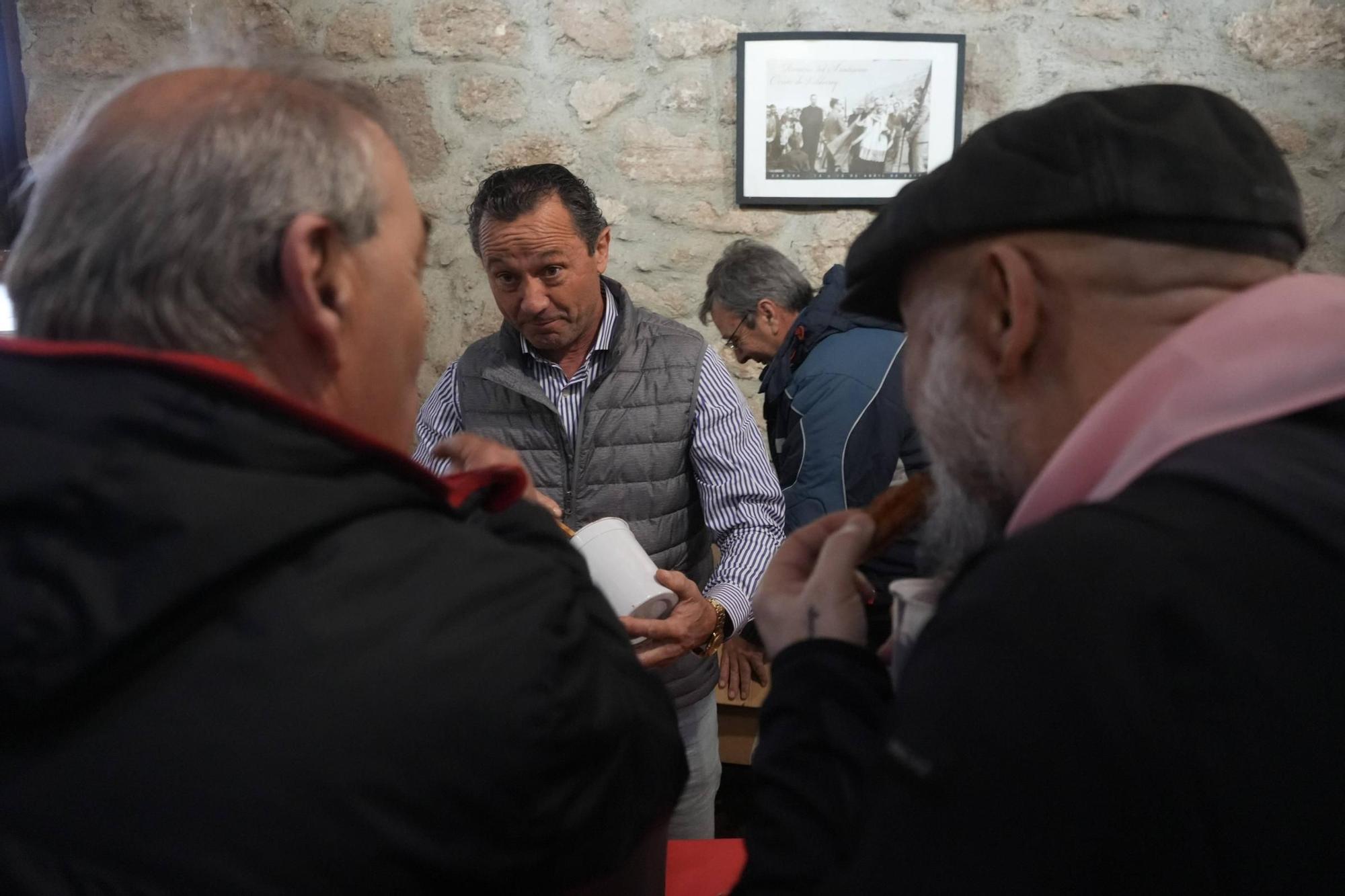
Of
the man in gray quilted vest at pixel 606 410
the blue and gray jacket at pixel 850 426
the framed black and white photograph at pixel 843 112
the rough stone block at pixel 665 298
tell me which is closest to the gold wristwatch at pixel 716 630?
the man in gray quilted vest at pixel 606 410

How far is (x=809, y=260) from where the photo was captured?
273 cm

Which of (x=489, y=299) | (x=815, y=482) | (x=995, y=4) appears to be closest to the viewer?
(x=815, y=482)

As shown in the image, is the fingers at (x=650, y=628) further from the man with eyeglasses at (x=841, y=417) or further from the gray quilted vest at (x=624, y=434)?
the man with eyeglasses at (x=841, y=417)

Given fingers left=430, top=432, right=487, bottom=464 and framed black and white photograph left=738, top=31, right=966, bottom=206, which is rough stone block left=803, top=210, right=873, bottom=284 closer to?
framed black and white photograph left=738, top=31, right=966, bottom=206

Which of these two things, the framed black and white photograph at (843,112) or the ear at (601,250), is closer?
the ear at (601,250)

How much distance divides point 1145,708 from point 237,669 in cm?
50

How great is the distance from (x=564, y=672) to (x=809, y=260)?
7.57 ft

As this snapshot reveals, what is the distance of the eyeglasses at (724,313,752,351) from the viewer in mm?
2557

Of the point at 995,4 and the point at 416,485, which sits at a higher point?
the point at 995,4

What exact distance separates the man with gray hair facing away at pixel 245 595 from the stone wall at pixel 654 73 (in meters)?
2.08

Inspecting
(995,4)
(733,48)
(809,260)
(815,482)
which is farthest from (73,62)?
(995,4)

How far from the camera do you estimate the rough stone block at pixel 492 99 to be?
2.65 meters

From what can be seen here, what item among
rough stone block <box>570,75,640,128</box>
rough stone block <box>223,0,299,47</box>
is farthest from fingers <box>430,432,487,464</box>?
rough stone block <box>223,0,299,47</box>

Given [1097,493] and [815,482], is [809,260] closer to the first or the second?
[815,482]
